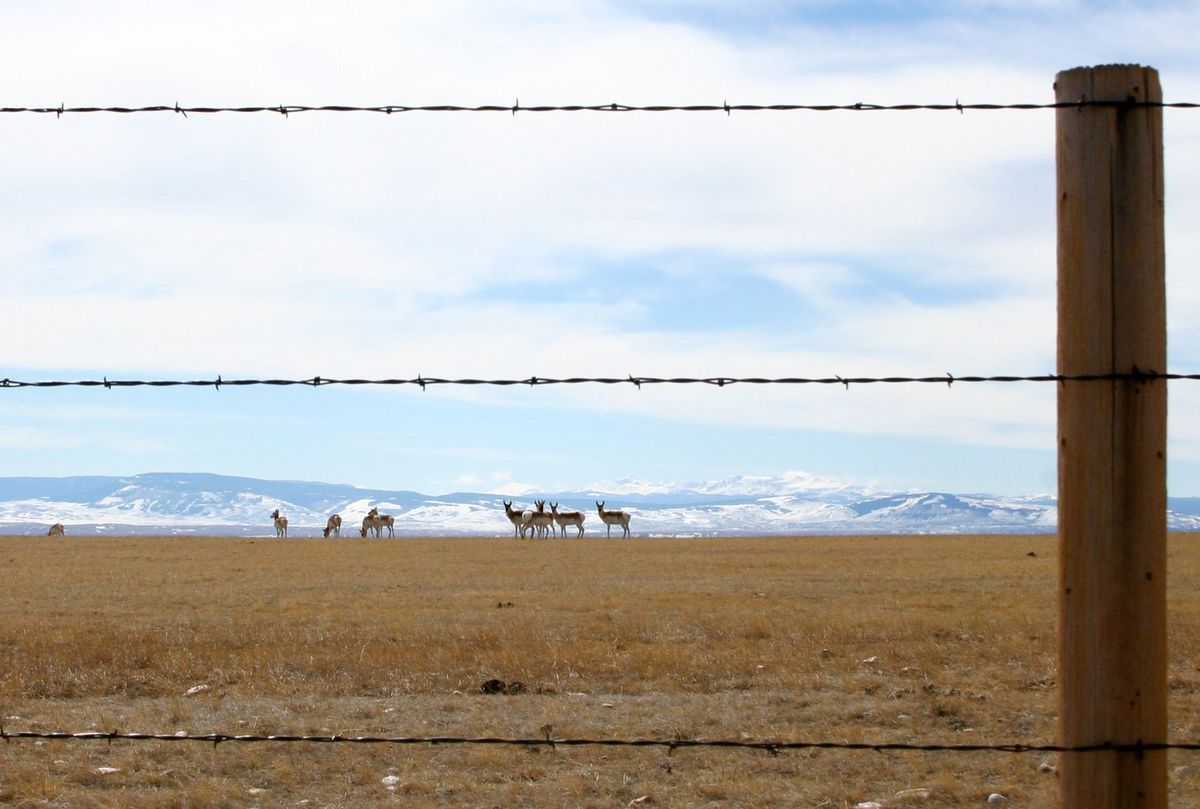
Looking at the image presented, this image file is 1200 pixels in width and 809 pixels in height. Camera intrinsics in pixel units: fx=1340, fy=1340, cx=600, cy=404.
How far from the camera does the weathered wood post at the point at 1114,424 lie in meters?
4.11

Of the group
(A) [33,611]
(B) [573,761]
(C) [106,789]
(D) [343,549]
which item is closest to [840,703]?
(B) [573,761]

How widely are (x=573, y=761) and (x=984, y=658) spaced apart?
6.57 metres

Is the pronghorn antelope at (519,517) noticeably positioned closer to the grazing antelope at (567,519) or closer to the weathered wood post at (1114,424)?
the grazing antelope at (567,519)

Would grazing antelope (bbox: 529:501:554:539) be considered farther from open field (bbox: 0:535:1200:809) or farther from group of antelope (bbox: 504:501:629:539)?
open field (bbox: 0:535:1200:809)

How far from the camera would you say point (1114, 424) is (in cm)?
410

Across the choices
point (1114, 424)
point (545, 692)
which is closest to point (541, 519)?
point (545, 692)

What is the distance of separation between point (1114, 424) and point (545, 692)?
8.98m

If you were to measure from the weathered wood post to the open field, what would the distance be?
4153mm

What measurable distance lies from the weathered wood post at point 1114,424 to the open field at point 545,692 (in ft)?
13.6

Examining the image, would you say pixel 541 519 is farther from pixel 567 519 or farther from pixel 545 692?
pixel 545 692

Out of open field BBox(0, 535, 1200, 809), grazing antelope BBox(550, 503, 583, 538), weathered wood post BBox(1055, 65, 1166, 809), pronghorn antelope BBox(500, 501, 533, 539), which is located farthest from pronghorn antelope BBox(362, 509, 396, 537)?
weathered wood post BBox(1055, 65, 1166, 809)

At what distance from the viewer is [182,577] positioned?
32.1 m

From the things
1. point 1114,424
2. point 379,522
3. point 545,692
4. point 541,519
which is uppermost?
point 1114,424

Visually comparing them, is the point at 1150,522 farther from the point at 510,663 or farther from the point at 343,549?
the point at 343,549
